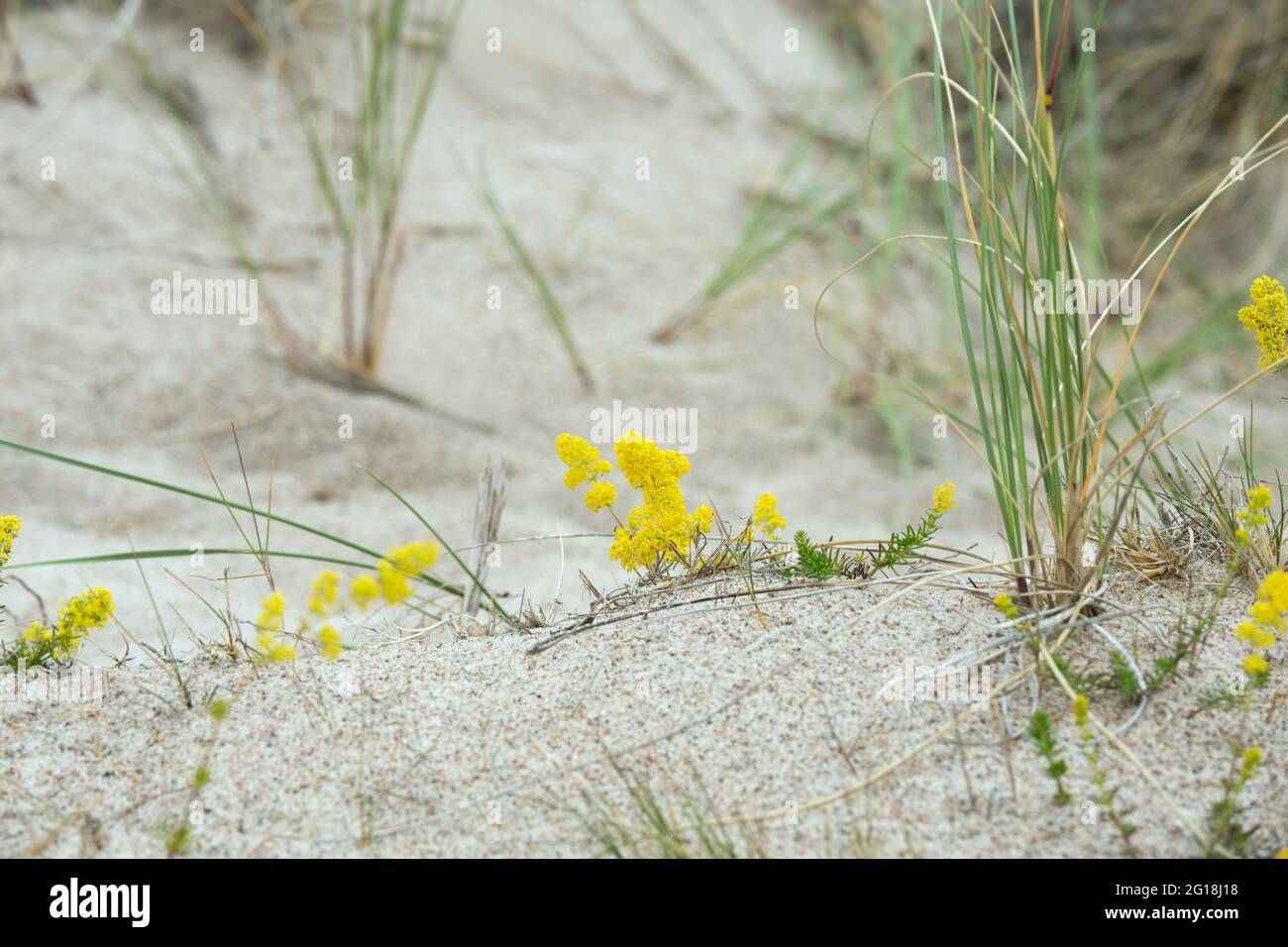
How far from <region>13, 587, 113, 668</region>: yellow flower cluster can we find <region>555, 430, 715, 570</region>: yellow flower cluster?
2.00 ft

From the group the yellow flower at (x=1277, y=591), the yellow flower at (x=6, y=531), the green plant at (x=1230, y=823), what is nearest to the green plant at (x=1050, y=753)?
the green plant at (x=1230, y=823)

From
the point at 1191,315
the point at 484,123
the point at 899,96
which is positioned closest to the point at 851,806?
the point at 899,96

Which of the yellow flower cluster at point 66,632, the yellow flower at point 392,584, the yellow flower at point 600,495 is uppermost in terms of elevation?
the yellow flower at point 600,495

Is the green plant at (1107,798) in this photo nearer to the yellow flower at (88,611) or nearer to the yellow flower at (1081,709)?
the yellow flower at (1081,709)

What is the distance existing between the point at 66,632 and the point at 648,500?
0.76m

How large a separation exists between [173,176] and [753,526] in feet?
9.77

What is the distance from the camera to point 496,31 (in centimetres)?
468

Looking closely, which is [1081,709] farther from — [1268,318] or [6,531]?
[6,531]

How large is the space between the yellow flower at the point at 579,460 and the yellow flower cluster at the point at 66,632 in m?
0.59

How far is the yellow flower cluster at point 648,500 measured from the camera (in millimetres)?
1555

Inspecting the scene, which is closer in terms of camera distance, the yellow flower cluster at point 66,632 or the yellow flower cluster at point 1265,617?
the yellow flower cluster at point 1265,617

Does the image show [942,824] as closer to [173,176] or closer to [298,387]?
[298,387]

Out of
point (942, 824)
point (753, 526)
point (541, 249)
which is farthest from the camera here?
point (541, 249)

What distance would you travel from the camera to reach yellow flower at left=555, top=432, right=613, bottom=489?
1.54 m
